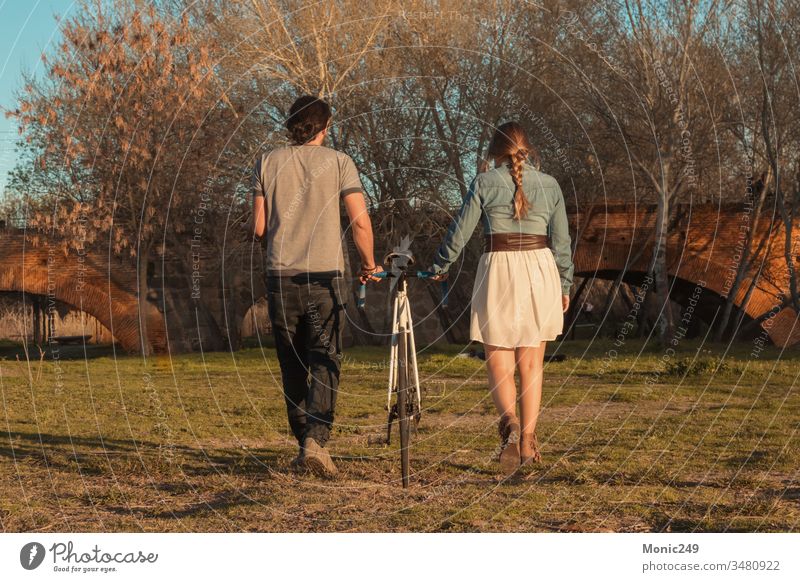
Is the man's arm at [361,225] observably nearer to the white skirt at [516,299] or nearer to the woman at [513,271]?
the woman at [513,271]

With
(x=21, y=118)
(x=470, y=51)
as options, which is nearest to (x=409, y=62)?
(x=470, y=51)

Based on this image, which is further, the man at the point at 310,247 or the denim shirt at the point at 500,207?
the denim shirt at the point at 500,207

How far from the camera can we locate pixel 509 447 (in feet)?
24.3

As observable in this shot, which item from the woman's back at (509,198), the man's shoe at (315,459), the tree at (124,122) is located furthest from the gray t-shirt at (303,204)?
the tree at (124,122)

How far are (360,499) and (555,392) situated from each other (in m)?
7.50

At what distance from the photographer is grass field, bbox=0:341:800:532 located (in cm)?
621

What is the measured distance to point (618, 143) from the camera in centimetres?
2630

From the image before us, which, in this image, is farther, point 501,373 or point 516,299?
point 501,373

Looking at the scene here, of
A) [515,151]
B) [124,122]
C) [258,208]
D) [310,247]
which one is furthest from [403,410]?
[124,122]

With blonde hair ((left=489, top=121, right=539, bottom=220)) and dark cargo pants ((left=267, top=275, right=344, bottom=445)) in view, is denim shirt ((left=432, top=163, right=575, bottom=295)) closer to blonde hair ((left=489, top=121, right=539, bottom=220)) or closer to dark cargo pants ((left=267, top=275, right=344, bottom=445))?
blonde hair ((left=489, top=121, right=539, bottom=220))

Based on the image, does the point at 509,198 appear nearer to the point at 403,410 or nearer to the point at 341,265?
the point at 341,265

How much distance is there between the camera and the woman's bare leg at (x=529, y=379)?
25.2ft

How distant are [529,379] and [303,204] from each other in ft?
6.56

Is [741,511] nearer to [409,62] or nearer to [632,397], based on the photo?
[632,397]
